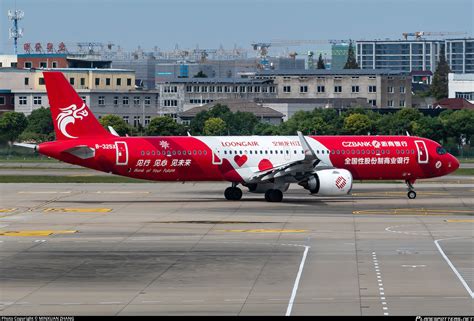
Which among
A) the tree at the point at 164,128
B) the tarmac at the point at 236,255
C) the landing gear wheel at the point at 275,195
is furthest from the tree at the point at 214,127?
the landing gear wheel at the point at 275,195

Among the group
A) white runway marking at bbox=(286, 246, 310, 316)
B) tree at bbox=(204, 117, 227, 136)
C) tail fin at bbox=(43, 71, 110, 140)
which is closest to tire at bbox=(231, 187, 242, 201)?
tail fin at bbox=(43, 71, 110, 140)

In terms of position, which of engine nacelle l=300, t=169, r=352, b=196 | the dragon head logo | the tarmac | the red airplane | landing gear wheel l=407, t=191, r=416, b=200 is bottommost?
landing gear wheel l=407, t=191, r=416, b=200

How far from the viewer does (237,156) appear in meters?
75.2

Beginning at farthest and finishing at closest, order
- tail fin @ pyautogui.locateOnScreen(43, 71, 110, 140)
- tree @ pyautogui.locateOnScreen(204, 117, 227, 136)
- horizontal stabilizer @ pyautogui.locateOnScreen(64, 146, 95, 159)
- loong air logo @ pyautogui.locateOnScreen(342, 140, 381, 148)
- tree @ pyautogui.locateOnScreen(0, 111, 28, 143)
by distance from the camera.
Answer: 1. tree @ pyautogui.locateOnScreen(0, 111, 28, 143)
2. tree @ pyautogui.locateOnScreen(204, 117, 227, 136)
3. loong air logo @ pyautogui.locateOnScreen(342, 140, 381, 148)
4. tail fin @ pyautogui.locateOnScreen(43, 71, 110, 140)
5. horizontal stabilizer @ pyautogui.locateOnScreen(64, 146, 95, 159)

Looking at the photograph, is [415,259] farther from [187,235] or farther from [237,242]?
[187,235]

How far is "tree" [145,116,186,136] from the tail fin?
77.6m

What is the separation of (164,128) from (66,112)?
78831mm

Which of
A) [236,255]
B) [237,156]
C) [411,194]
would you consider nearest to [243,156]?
[237,156]

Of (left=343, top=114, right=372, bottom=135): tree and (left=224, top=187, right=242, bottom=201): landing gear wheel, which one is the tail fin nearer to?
(left=224, top=187, right=242, bottom=201): landing gear wheel

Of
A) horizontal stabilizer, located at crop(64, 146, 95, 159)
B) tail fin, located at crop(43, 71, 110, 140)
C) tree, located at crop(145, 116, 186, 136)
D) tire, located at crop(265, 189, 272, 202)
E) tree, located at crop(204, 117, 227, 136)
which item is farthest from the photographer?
tree, located at crop(204, 117, 227, 136)

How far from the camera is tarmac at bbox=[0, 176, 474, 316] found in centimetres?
3591

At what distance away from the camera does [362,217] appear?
64188 mm

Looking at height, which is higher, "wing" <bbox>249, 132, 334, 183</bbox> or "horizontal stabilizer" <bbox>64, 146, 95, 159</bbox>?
"horizontal stabilizer" <bbox>64, 146, 95, 159</bbox>

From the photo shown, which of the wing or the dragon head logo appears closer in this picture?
the wing
